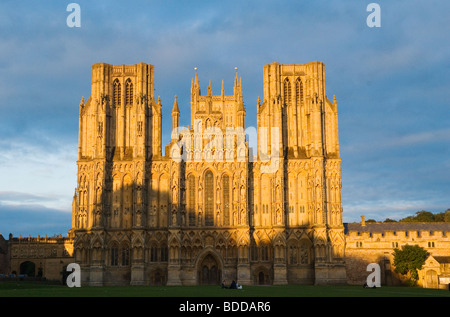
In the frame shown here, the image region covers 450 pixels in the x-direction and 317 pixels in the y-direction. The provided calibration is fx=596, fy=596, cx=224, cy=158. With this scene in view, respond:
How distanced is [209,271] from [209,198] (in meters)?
9.94

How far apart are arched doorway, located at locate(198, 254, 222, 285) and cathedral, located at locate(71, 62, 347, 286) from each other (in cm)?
14

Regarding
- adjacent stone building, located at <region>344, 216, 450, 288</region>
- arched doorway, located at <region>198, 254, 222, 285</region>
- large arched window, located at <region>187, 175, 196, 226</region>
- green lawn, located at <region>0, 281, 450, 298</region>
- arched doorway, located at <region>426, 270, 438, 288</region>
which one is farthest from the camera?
large arched window, located at <region>187, 175, 196, 226</region>

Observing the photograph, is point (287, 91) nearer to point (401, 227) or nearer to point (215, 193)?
point (215, 193)

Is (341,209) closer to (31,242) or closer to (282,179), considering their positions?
(282,179)

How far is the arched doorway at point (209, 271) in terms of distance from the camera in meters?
80.8

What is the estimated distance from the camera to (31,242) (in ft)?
367

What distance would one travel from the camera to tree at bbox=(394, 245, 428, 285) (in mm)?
73812

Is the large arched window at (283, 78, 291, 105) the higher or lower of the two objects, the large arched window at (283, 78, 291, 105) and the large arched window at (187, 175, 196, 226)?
the higher

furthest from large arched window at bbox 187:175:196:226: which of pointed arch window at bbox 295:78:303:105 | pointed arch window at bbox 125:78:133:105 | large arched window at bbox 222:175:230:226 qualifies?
pointed arch window at bbox 295:78:303:105

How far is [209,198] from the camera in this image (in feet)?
270

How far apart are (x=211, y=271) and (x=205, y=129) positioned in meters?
19.7

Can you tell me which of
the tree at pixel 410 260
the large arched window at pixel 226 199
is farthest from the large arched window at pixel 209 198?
the tree at pixel 410 260

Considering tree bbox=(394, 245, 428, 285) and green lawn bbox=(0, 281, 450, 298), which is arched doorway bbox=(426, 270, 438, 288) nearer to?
tree bbox=(394, 245, 428, 285)
